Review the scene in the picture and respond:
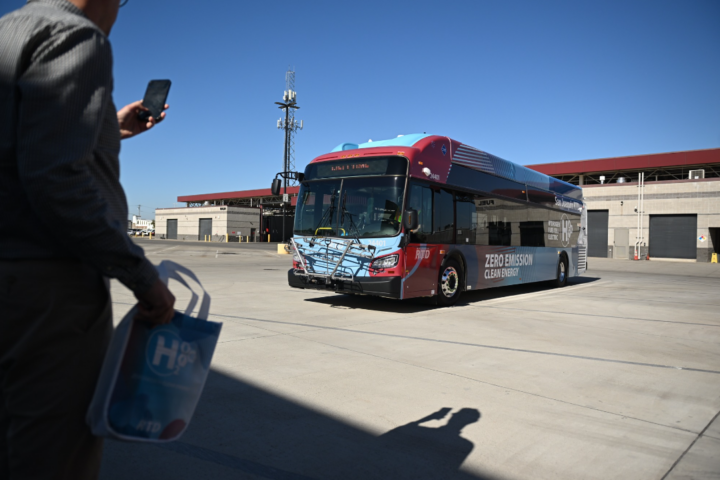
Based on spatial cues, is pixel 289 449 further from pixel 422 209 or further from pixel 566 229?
pixel 566 229

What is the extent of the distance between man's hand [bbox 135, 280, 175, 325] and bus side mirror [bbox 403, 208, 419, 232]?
759cm

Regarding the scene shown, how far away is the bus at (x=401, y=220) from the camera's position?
9312 mm

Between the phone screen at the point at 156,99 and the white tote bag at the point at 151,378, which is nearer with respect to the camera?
the white tote bag at the point at 151,378

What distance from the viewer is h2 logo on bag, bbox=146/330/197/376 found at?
161 centimetres

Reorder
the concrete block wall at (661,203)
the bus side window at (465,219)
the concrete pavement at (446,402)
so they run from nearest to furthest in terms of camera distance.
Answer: the concrete pavement at (446,402) < the bus side window at (465,219) < the concrete block wall at (661,203)

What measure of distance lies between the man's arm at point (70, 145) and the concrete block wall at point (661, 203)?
133 feet

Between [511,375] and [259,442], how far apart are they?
9.38 ft

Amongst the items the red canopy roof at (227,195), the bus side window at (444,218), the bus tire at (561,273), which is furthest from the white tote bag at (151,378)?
the red canopy roof at (227,195)

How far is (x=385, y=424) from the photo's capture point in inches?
153

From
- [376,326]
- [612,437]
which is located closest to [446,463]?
[612,437]

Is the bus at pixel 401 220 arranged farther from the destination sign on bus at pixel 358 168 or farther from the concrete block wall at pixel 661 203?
the concrete block wall at pixel 661 203

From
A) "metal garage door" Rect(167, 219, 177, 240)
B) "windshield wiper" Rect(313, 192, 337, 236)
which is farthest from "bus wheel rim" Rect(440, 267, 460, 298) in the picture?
"metal garage door" Rect(167, 219, 177, 240)

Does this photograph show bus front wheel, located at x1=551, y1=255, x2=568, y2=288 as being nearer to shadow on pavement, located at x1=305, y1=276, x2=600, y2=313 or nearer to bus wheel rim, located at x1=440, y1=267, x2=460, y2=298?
shadow on pavement, located at x1=305, y1=276, x2=600, y2=313

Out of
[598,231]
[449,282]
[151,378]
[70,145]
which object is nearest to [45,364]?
[151,378]
